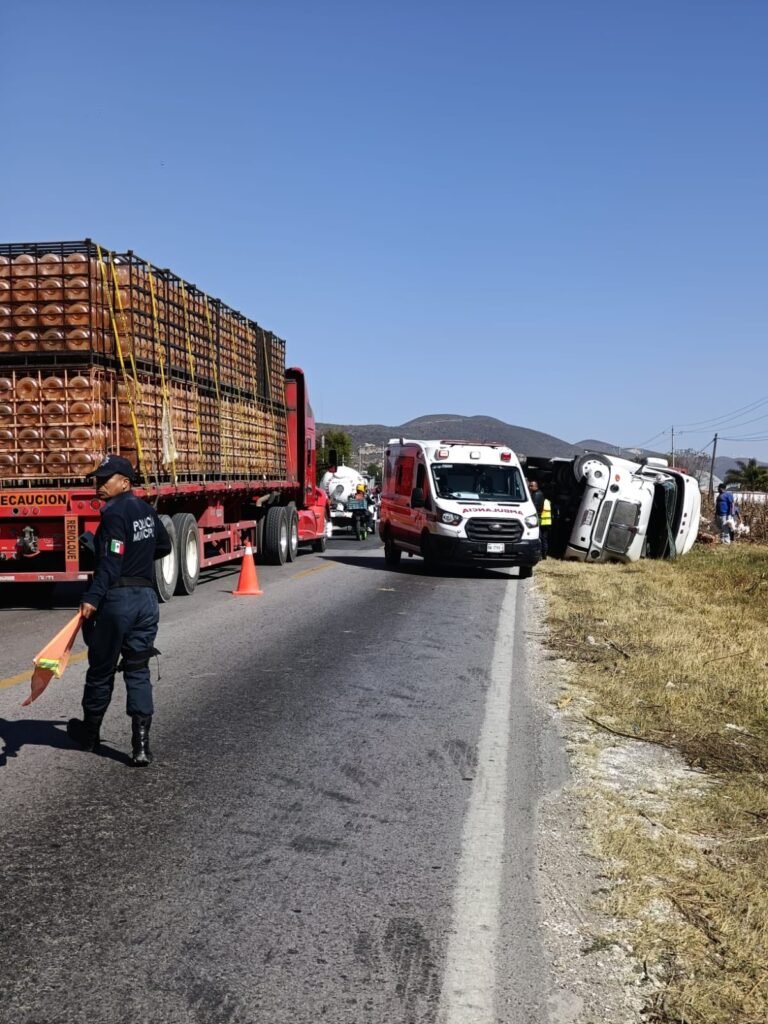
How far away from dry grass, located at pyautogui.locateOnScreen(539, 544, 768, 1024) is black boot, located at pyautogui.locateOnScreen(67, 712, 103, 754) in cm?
291

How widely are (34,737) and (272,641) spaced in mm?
4604

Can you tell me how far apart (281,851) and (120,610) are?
80.0 inches

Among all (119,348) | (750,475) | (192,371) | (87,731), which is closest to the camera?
(87,731)

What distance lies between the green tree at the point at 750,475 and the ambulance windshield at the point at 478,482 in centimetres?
7880

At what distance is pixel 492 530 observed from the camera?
64.5 ft

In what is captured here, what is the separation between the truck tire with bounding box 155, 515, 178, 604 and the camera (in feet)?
49.0

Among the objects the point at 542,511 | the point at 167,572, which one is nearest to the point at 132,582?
the point at 167,572

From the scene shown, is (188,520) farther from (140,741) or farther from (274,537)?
(140,741)

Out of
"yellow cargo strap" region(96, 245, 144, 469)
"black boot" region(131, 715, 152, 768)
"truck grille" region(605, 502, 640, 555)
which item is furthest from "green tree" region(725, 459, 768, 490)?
"black boot" region(131, 715, 152, 768)

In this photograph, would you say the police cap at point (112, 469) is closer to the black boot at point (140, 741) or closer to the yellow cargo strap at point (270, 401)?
the black boot at point (140, 741)

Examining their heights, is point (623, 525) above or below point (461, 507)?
below

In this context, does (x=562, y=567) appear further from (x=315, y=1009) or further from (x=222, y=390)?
(x=315, y=1009)

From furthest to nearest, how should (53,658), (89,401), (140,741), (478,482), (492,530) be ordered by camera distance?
(478,482)
(492,530)
(89,401)
(140,741)
(53,658)

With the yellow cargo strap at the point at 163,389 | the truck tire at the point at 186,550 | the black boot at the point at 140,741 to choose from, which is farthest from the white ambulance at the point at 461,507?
the black boot at the point at 140,741
